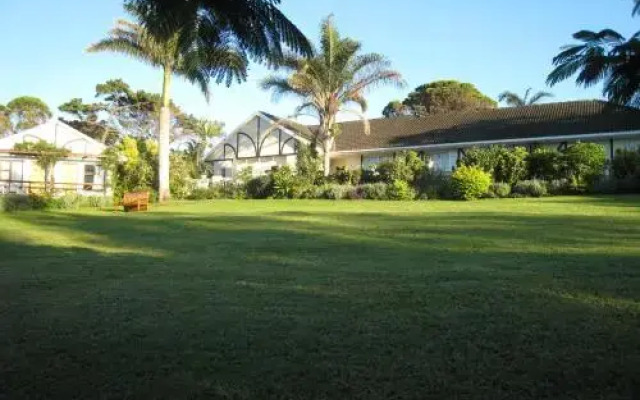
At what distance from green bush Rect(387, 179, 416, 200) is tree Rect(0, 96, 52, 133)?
52285mm

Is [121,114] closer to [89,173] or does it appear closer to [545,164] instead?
[89,173]

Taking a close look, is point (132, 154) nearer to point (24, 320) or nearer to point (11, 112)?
point (24, 320)

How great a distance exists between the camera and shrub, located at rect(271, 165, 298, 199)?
30.6 m

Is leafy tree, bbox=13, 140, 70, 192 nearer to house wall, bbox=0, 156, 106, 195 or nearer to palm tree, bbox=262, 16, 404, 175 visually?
house wall, bbox=0, 156, 106, 195

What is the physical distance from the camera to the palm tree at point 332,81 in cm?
3186

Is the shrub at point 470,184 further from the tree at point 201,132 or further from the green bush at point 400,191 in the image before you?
the tree at point 201,132

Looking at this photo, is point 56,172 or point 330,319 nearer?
point 330,319

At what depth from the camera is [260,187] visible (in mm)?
32625

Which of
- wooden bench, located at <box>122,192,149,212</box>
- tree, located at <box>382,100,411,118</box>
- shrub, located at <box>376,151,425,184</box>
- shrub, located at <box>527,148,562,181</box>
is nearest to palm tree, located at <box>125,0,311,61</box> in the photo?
wooden bench, located at <box>122,192,149,212</box>

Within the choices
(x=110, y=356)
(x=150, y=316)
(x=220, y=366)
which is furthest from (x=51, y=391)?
(x=150, y=316)

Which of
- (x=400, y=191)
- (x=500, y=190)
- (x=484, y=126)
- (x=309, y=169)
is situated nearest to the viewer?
(x=500, y=190)

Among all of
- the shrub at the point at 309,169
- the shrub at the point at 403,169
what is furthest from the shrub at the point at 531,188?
the shrub at the point at 309,169

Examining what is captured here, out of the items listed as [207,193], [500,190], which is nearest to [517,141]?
[500,190]

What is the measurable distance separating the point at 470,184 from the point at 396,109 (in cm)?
3958
